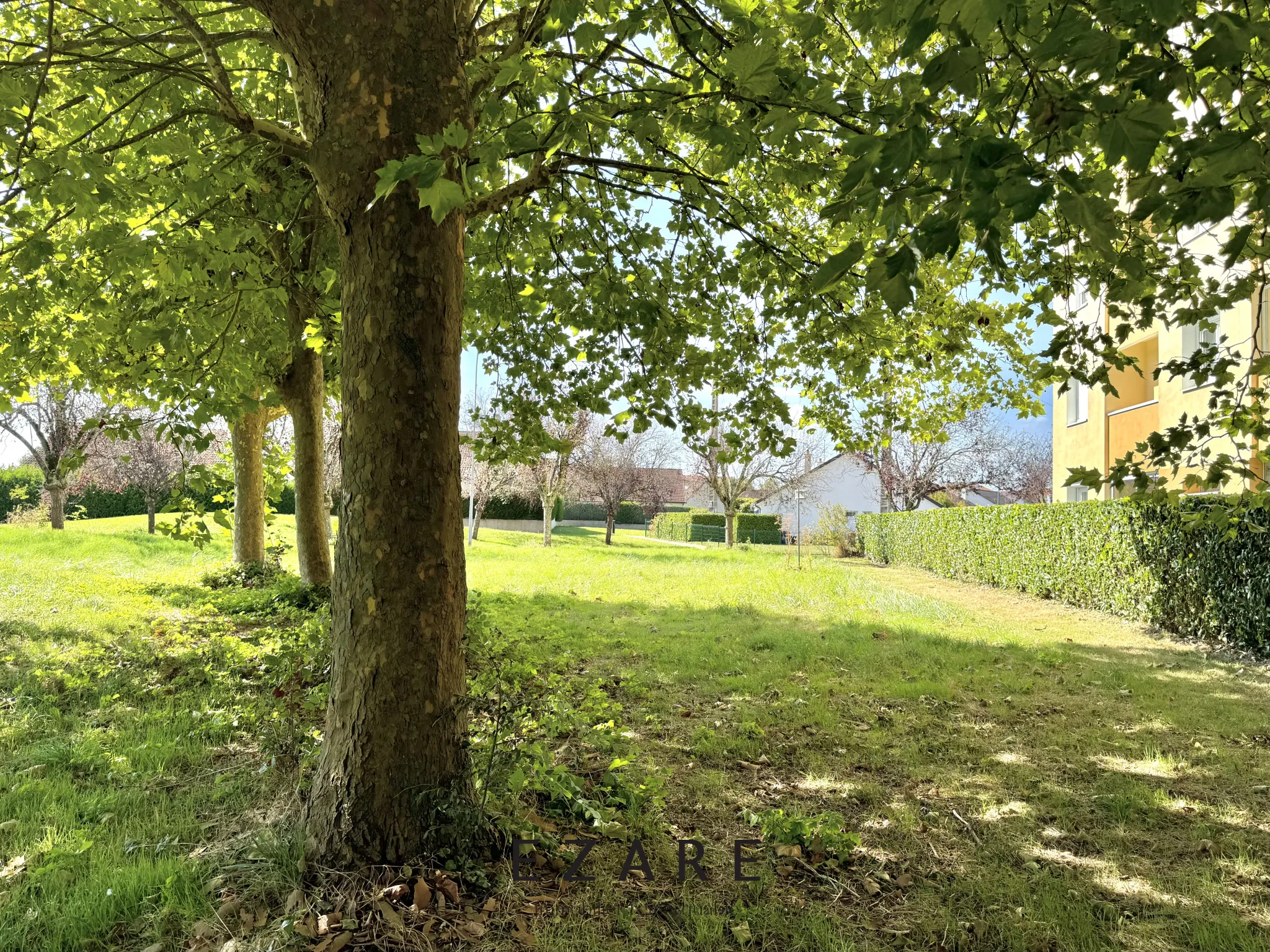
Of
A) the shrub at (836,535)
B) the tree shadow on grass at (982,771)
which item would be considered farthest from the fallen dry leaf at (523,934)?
the shrub at (836,535)

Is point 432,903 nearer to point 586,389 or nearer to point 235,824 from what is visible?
point 235,824

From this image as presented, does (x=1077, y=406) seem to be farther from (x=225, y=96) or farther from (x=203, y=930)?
(x=203, y=930)

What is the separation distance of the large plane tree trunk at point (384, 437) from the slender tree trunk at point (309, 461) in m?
7.28

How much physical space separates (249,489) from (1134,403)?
18.5 metres

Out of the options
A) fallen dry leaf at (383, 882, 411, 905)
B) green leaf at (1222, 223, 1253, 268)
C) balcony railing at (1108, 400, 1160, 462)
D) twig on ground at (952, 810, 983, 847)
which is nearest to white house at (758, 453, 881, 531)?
balcony railing at (1108, 400, 1160, 462)

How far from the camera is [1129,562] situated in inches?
415

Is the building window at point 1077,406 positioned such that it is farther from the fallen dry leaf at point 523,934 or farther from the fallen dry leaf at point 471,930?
the fallen dry leaf at point 471,930

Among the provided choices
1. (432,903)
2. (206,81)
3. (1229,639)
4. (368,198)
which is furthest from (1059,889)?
(1229,639)

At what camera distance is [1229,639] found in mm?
8461

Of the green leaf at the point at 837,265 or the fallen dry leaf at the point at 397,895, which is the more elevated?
the green leaf at the point at 837,265

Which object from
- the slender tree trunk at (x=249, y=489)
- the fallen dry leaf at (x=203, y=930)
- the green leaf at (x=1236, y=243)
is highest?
the green leaf at (x=1236, y=243)

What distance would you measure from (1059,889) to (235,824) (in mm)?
3867

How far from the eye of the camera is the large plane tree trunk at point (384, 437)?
2859 mm

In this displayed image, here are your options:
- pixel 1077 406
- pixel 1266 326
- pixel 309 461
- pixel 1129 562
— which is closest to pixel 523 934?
pixel 309 461
